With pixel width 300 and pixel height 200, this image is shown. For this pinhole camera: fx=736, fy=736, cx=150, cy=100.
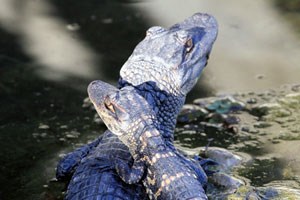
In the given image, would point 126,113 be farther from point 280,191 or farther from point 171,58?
point 280,191

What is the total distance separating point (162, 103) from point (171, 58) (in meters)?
0.31

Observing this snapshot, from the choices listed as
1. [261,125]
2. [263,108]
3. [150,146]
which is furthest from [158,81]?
[263,108]

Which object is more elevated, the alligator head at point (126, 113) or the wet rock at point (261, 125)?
the alligator head at point (126, 113)

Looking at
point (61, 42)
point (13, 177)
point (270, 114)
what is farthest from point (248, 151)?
point (61, 42)

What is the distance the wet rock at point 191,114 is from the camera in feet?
18.3

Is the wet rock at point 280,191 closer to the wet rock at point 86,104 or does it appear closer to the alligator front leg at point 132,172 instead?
the alligator front leg at point 132,172

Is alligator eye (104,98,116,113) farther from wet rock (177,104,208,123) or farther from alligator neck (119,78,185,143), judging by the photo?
wet rock (177,104,208,123)

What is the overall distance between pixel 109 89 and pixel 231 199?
1.00m

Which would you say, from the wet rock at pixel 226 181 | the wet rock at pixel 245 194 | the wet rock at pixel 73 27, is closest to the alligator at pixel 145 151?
the wet rock at pixel 245 194

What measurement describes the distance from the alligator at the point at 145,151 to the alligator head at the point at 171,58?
2.00 ft

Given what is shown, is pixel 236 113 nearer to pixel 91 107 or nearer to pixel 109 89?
pixel 91 107

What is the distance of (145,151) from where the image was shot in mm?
3967

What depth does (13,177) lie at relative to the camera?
4.94m

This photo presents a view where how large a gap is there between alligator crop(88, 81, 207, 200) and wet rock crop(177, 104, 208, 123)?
148 centimetres
